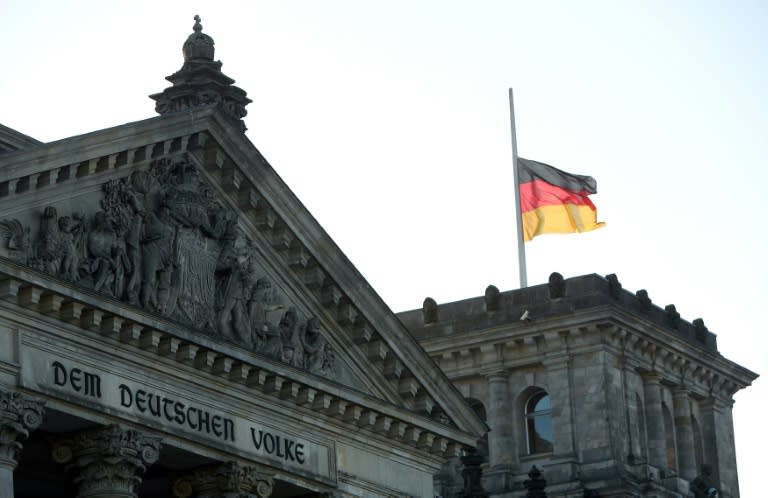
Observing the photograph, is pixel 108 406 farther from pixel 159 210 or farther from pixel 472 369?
pixel 472 369

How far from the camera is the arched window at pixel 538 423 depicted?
70375 millimetres

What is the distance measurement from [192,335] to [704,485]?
103ft

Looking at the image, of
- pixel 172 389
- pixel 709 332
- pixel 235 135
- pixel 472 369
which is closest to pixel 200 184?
pixel 235 135

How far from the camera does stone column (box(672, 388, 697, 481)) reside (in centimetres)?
7325

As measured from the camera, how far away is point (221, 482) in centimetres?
4475

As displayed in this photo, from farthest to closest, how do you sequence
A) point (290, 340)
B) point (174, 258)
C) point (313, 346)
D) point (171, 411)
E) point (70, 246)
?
point (313, 346), point (290, 340), point (174, 258), point (171, 411), point (70, 246)

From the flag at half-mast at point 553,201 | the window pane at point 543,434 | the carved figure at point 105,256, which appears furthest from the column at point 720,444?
the carved figure at point 105,256

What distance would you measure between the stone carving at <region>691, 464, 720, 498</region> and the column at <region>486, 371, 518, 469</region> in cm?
558

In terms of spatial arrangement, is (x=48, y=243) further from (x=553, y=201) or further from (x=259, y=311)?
(x=553, y=201)

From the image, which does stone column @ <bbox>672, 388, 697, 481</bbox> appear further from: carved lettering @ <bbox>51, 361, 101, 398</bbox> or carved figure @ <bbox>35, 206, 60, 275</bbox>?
carved figure @ <bbox>35, 206, 60, 275</bbox>

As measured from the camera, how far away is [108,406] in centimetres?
4162

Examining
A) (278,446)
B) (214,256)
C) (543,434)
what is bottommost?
(278,446)

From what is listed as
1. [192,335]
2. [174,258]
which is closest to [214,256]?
[174,258]

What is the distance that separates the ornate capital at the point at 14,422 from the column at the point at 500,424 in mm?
32032
